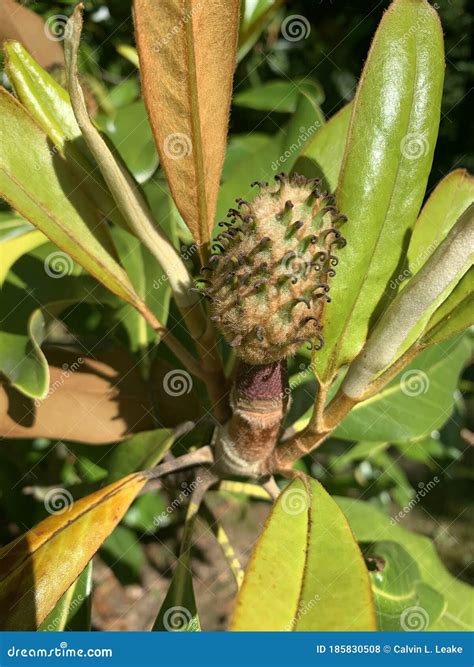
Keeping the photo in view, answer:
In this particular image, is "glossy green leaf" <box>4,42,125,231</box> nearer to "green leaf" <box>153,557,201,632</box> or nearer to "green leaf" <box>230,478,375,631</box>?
"green leaf" <box>230,478,375,631</box>

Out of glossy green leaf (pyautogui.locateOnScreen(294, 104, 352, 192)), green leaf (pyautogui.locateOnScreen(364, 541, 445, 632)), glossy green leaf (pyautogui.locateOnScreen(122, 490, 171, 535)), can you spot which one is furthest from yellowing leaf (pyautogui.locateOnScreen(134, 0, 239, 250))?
glossy green leaf (pyautogui.locateOnScreen(122, 490, 171, 535))

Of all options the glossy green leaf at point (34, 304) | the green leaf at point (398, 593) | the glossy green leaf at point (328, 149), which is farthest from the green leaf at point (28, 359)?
the green leaf at point (398, 593)

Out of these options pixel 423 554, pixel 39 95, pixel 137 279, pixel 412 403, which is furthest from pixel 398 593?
pixel 39 95

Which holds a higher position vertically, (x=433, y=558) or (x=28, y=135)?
(x=28, y=135)

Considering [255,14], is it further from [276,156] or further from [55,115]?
[55,115]

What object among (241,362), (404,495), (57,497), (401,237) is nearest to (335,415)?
(241,362)

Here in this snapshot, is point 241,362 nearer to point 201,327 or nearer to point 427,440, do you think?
point 201,327

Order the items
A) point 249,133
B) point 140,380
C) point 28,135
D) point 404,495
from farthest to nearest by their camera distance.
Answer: point 404,495
point 249,133
point 140,380
point 28,135
